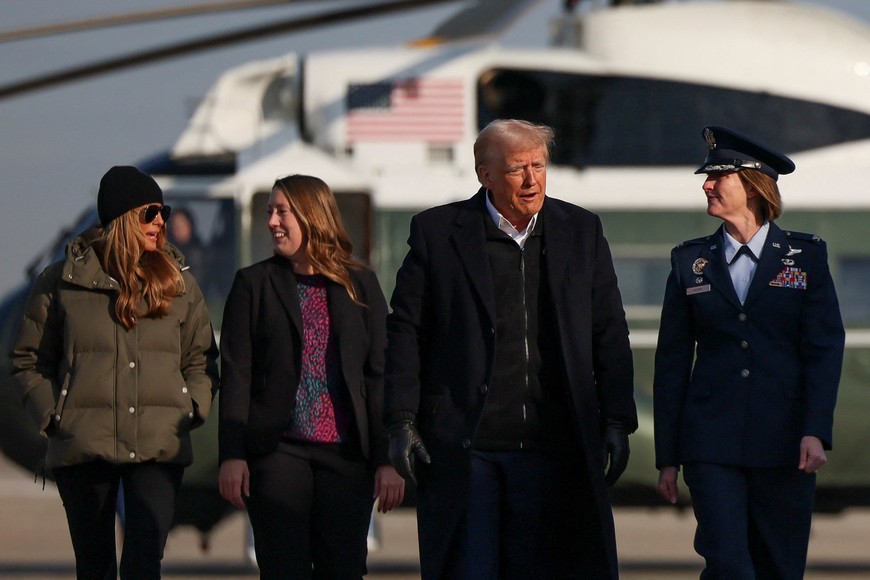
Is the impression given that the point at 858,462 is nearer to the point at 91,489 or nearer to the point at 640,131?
the point at 640,131

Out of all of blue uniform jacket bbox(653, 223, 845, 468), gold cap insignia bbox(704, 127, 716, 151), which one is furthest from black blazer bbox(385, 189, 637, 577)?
gold cap insignia bbox(704, 127, 716, 151)

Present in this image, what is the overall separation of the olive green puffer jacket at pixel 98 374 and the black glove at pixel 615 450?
1.25 meters

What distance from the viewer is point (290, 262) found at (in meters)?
4.99

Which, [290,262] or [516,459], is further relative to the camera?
[290,262]

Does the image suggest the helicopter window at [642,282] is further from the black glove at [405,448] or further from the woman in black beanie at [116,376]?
the black glove at [405,448]

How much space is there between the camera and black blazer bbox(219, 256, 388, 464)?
480 cm

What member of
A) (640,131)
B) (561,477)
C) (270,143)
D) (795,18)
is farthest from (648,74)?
(561,477)

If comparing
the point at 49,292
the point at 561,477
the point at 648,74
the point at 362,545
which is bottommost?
the point at 362,545

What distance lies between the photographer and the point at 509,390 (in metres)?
4.30

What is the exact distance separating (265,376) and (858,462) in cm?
459

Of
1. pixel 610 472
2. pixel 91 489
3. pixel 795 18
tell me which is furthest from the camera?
pixel 795 18

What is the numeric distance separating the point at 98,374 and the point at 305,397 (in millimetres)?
614

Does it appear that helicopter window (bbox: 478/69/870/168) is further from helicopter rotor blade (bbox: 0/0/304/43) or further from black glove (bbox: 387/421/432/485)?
black glove (bbox: 387/421/432/485)

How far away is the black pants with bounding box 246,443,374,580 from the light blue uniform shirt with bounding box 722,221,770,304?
1.24 m
